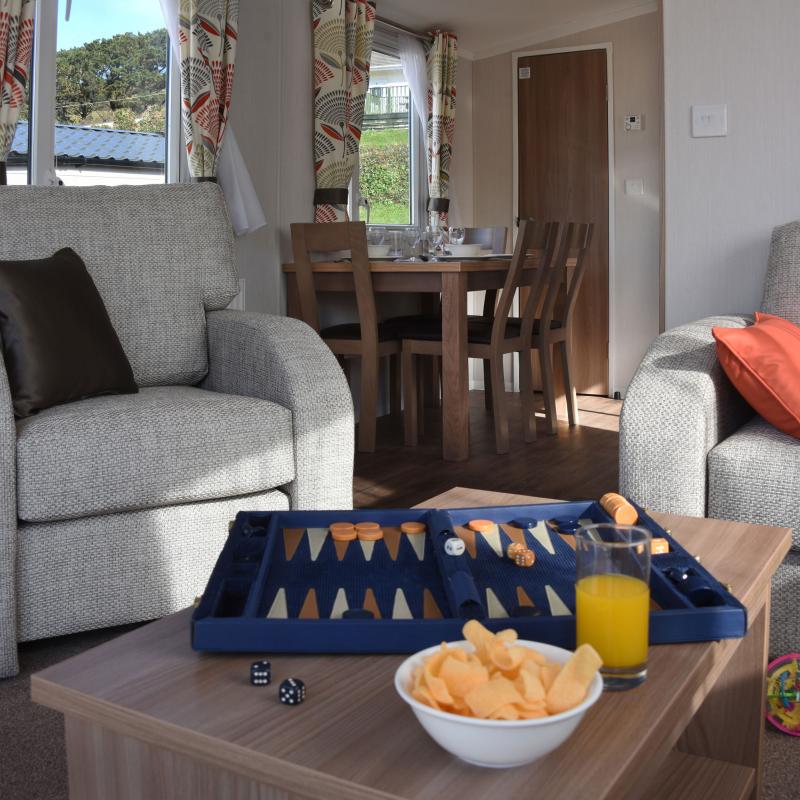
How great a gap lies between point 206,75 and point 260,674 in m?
3.32

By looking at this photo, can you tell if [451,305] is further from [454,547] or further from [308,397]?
[454,547]

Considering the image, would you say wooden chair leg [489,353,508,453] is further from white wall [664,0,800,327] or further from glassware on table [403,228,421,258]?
white wall [664,0,800,327]

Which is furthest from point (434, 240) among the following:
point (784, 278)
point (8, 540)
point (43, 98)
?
point (8, 540)

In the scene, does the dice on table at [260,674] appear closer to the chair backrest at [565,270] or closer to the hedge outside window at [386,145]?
the chair backrest at [565,270]

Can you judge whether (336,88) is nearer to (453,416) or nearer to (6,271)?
(453,416)

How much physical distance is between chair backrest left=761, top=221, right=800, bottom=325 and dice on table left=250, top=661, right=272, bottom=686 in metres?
1.96

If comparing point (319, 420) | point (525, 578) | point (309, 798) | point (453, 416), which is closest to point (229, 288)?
point (319, 420)

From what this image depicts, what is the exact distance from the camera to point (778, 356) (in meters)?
2.07

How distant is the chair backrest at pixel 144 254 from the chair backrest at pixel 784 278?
4.74 ft

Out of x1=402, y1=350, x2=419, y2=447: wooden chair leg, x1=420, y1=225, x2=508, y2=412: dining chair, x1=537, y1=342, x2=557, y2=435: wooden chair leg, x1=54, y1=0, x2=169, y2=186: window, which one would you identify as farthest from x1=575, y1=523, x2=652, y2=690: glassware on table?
x1=420, y1=225, x2=508, y2=412: dining chair

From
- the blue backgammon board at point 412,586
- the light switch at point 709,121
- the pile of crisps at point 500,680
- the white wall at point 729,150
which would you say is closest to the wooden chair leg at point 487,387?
the white wall at point 729,150

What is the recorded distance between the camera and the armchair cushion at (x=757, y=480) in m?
1.93

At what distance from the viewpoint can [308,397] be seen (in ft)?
7.76

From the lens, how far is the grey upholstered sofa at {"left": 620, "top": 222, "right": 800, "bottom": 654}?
1936 mm
